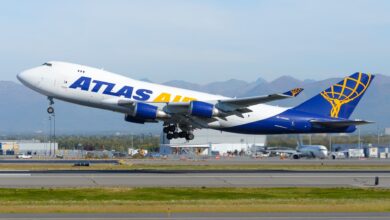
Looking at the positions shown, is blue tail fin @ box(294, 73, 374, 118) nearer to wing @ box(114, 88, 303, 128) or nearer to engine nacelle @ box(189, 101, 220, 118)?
wing @ box(114, 88, 303, 128)

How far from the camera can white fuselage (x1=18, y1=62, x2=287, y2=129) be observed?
5288 cm

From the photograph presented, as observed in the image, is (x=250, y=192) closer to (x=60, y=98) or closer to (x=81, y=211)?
(x=81, y=211)

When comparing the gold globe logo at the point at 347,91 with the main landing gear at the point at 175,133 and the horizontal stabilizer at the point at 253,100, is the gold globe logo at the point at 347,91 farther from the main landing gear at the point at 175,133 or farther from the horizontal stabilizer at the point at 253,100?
the main landing gear at the point at 175,133

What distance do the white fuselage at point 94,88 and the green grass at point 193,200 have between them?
44.7 feet

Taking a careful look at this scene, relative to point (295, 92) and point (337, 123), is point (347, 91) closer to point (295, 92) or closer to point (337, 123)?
point (337, 123)

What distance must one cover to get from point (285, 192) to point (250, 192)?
1.82 metres

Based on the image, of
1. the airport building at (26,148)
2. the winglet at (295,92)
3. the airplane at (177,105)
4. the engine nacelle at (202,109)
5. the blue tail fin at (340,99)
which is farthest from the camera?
the airport building at (26,148)

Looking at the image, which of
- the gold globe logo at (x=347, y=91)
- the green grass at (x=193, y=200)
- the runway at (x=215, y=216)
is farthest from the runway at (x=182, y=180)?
the runway at (x=215, y=216)

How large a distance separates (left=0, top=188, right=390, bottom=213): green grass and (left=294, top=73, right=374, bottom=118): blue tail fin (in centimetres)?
1774

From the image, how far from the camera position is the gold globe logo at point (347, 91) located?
59.2 meters

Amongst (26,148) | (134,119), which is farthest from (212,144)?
(134,119)

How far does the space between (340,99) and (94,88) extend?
19355mm

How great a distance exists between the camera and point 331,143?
127 m

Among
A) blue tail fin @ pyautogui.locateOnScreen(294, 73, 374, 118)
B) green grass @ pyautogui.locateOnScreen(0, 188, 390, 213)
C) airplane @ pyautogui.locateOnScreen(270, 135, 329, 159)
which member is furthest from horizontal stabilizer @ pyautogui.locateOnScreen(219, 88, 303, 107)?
airplane @ pyautogui.locateOnScreen(270, 135, 329, 159)
